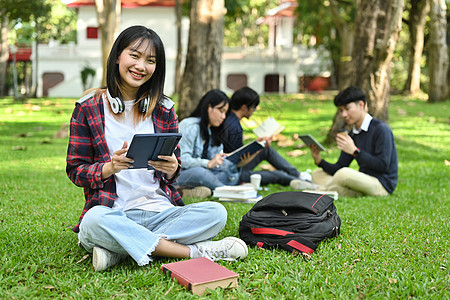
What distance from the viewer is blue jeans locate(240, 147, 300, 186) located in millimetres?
5924

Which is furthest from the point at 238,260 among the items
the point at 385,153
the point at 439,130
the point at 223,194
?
the point at 439,130

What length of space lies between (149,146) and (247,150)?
2.56m

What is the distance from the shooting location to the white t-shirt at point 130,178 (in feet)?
10.1

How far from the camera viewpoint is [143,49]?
3035mm

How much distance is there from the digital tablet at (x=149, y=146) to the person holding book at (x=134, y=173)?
93 mm

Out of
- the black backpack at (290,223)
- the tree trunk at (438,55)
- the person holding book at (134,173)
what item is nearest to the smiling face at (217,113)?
the black backpack at (290,223)

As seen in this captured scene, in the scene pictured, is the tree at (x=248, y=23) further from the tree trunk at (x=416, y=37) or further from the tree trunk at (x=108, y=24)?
the tree trunk at (x=108, y=24)

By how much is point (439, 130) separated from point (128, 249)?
27.5 feet

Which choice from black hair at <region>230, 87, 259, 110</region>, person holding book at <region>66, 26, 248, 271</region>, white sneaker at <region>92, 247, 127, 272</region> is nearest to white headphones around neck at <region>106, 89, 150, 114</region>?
person holding book at <region>66, 26, 248, 271</region>

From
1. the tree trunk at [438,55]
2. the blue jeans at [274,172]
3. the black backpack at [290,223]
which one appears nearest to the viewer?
the black backpack at [290,223]

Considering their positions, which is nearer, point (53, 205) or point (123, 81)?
point (123, 81)

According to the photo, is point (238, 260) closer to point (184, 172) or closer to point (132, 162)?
point (132, 162)

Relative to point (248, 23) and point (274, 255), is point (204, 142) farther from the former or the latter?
point (248, 23)

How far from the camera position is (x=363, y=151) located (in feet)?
16.5
